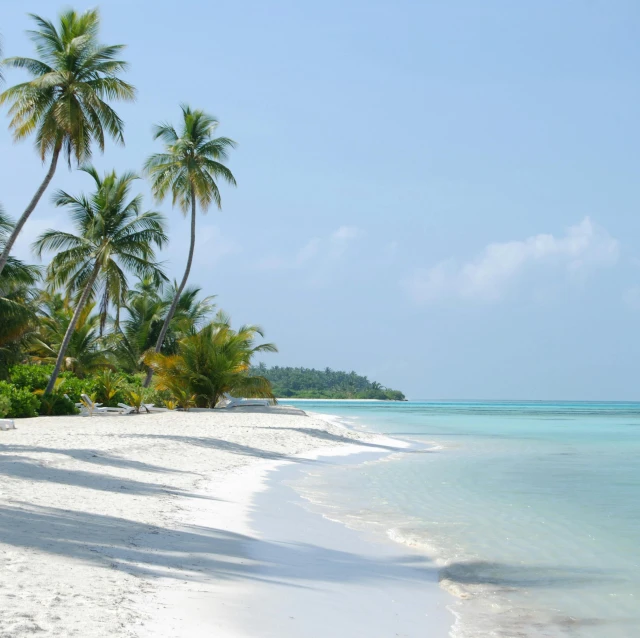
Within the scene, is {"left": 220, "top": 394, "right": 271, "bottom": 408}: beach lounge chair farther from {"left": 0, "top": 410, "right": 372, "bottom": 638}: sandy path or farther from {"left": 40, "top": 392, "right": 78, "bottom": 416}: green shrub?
{"left": 0, "top": 410, "right": 372, "bottom": 638}: sandy path

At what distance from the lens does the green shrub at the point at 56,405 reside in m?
21.4

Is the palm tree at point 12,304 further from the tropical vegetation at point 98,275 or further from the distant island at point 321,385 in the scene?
the distant island at point 321,385

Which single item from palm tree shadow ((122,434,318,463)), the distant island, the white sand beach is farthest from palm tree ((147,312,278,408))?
the distant island

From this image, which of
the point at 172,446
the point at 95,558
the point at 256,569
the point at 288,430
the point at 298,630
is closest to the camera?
the point at 298,630

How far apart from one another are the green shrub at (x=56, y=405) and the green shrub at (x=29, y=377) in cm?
148

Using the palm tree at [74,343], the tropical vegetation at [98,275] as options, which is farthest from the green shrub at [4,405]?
the palm tree at [74,343]

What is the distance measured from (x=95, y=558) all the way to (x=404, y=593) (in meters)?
2.16

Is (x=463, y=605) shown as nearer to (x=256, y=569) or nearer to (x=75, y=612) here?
(x=256, y=569)

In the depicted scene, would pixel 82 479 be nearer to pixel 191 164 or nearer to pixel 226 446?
pixel 226 446

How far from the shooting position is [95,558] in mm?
4758

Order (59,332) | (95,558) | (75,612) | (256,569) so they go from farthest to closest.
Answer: (59,332)
(256,569)
(95,558)
(75,612)

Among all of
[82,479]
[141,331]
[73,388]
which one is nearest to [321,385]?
[141,331]

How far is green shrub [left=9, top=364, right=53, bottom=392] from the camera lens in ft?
75.3

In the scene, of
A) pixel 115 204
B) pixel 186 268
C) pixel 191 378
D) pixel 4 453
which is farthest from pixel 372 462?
pixel 186 268
